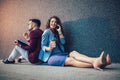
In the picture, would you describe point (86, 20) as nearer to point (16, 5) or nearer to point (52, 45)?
point (52, 45)

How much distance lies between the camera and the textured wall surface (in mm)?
4953

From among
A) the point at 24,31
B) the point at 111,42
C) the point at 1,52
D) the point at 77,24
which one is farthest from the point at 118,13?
the point at 1,52

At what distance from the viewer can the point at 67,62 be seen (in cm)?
457

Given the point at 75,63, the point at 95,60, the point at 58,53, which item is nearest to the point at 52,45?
the point at 58,53

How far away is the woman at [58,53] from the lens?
4.23 m

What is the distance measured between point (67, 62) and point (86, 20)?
114 cm

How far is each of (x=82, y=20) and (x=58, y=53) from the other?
939mm

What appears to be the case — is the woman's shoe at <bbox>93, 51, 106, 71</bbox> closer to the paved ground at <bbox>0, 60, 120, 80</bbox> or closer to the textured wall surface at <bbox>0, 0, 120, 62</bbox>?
the paved ground at <bbox>0, 60, 120, 80</bbox>

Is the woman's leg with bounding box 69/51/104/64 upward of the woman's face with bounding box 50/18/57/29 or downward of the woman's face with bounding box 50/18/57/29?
downward

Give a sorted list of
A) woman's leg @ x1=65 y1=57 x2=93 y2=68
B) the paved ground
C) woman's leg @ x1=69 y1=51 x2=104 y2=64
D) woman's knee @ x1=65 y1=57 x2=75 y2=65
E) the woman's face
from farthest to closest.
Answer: the woman's face → woman's knee @ x1=65 y1=57 x2=75 y2=65 → woman's leg @ x1=65 y1=57 x2=93 y2=68 → woman's leg @ x1=69 y1=51 x2=104 y2=64 → the paved ground

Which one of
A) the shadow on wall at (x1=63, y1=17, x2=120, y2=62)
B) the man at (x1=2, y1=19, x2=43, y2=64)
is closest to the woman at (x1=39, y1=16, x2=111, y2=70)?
the man at (x1=2, y1=19, x2=43, y2=64)

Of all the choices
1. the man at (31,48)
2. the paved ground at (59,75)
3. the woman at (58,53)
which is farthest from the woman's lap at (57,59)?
the paved ground at (59,75)

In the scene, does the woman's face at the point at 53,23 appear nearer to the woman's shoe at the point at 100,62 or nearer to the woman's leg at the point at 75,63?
the woman's leg at the point at 75,63

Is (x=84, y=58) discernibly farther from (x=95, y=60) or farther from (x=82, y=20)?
(x=82, y=20)
